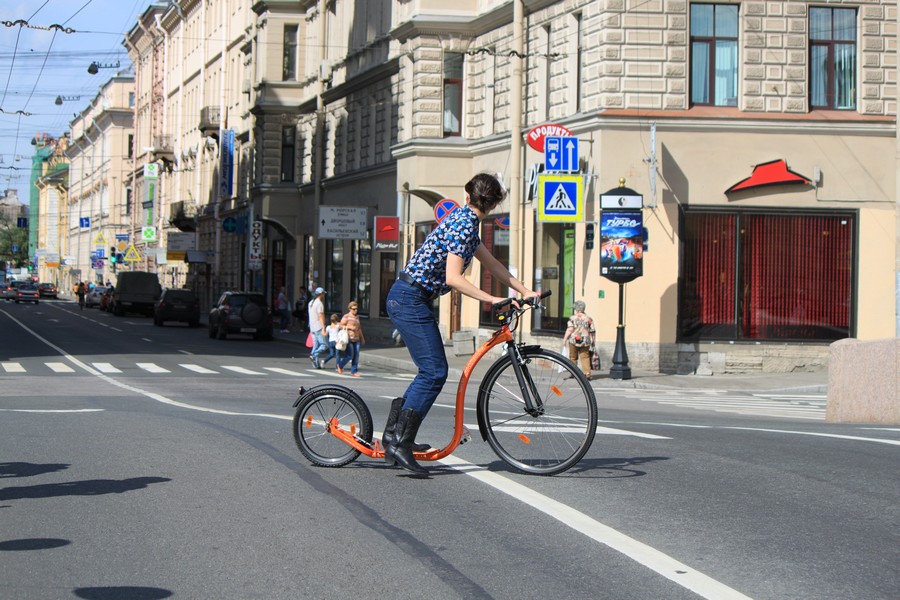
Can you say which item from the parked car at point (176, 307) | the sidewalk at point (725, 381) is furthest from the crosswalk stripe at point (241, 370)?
the parked car at point (176, 307)

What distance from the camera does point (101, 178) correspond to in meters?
115

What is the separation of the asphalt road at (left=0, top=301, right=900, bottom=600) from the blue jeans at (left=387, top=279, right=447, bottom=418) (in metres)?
0.53

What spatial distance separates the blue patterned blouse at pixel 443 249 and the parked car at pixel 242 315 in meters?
34.0

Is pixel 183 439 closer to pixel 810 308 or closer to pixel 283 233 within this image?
pixel 810 308

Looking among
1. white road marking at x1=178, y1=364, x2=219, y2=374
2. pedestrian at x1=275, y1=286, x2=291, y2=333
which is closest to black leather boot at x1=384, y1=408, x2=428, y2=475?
white road marking at x1=178, y1=364, x2=219, y2=374

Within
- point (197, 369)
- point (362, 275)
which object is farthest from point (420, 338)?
point (362, 275)

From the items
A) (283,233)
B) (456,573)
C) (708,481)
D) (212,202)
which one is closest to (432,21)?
(283,233)

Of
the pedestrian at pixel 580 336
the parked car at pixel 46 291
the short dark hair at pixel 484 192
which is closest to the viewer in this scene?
the short dark hair at pixel 484 192

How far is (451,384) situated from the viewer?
23.0m

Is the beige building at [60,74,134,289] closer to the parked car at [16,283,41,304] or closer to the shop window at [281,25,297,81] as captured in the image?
the parked car at [16,283,41,304]

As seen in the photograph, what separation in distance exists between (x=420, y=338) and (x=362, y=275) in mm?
34509

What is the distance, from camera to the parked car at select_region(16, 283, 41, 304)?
317ft

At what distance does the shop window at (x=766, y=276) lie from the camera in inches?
1057

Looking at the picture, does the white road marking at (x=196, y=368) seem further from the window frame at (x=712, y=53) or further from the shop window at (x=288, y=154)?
the shop window at (x=288, y=154)
